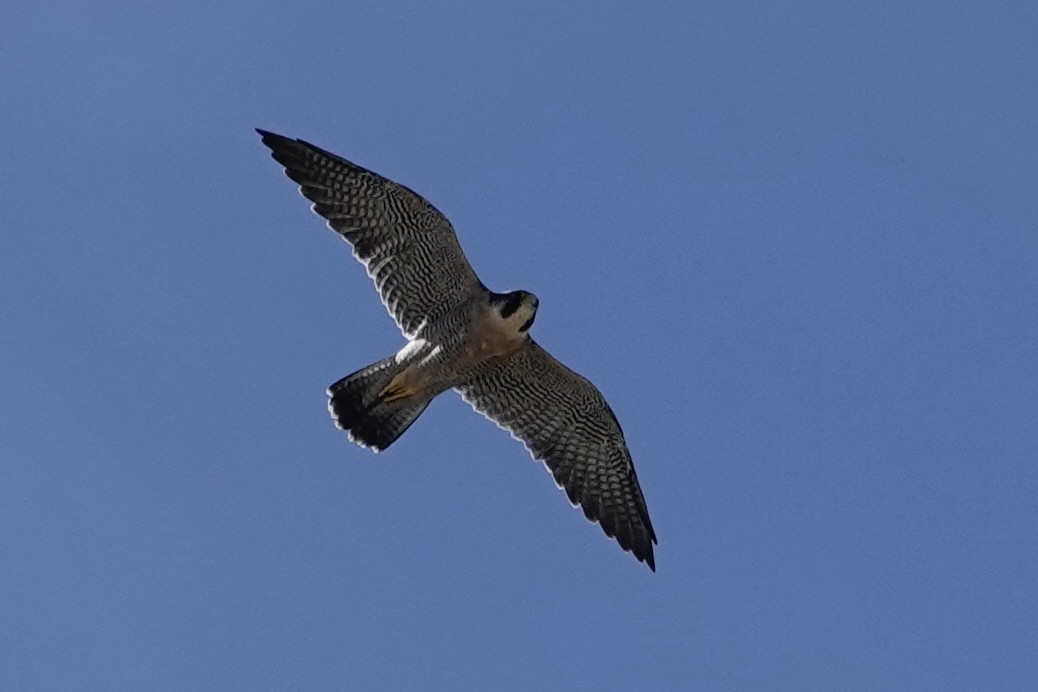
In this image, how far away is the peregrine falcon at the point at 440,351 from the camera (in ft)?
55.5

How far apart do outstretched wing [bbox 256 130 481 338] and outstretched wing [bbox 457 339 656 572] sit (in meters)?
0.98

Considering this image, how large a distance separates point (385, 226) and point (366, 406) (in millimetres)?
1535

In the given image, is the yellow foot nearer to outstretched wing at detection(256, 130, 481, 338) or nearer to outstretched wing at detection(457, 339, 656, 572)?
outstretched wing at detection(256, 130, 481, 338)

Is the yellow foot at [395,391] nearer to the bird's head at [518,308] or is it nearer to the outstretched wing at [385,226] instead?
the outstretched wing at [385,226]

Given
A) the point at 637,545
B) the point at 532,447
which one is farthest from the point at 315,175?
the point at 637,545

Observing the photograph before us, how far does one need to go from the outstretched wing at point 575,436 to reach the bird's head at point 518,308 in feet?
2.96

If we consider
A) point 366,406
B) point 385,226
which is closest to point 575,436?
point 366,406

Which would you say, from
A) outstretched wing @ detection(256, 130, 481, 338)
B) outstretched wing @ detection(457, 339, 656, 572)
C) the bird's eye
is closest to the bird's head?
the bird's eye

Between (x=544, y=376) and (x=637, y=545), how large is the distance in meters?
1.70

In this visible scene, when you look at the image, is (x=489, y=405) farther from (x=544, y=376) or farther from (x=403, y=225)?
(x=403, y=225)

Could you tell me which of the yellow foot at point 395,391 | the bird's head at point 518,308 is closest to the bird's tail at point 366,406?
the yellow foot at point 395,391

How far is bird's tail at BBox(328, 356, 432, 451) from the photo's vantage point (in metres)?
17.1

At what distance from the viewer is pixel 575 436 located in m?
17.9

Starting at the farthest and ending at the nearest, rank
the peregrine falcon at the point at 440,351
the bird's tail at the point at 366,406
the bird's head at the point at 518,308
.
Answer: the bird's tail at the point at 366,406 → the peregrine falcon at the point at 440,351 → the bird's head at the point at 518,308
